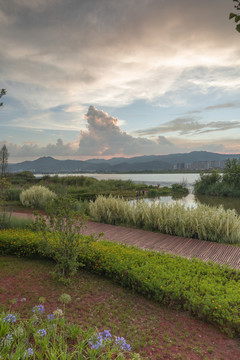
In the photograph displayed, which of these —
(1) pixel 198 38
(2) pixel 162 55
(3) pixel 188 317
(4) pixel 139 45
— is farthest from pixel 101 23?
(3) pixel 188 317

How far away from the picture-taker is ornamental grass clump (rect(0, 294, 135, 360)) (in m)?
1.69

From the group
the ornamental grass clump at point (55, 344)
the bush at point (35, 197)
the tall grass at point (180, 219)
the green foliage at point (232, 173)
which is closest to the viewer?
the ornamental grass clump at point (55, 344)

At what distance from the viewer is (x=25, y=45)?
21.8 ft

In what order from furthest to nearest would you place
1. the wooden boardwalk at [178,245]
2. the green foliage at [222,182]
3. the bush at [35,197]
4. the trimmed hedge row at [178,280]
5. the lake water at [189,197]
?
1. the green foliage at [222,182]
2. the lake water at [189,197]
3. the bush at [35,197]
4. the wooden boardwalk at [178,245]
5. the trimmed hedge row at [178,280]

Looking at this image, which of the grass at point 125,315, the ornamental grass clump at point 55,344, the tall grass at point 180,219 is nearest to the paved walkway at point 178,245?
the tall grass at point 180,219

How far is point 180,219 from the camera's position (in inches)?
254

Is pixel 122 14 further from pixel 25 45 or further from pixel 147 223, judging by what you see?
pixel 147 223

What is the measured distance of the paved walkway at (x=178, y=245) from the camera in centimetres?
482

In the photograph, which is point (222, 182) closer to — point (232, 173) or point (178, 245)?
point (232, 173)

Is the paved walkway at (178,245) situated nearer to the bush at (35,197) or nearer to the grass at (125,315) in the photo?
the grass at (125,315)

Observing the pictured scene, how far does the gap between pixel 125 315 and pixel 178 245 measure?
3.28 meters

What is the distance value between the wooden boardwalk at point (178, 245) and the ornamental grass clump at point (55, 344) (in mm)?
3279

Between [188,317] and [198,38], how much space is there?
6163mm

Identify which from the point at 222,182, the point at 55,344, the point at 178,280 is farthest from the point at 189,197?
the point at 55,344
